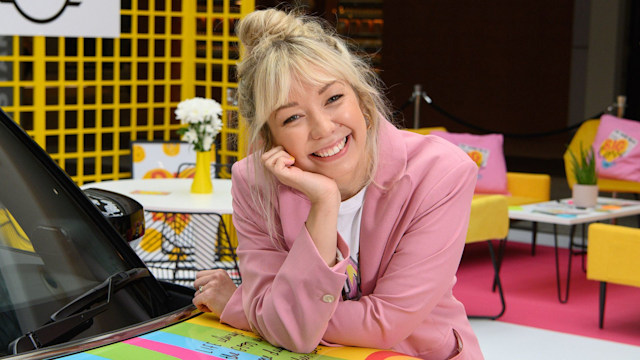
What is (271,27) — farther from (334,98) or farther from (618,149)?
(618,149)

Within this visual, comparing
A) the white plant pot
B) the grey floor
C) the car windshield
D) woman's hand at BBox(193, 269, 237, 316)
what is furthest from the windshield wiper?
the white plant pot

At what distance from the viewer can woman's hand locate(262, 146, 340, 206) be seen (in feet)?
5.43

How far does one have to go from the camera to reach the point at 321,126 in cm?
163

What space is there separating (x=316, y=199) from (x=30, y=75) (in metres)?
4.74

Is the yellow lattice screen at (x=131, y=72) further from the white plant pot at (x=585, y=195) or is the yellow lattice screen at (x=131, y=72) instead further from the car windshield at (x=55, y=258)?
the car windshield at (x=55, y=258)

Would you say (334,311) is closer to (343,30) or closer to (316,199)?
(316,199)

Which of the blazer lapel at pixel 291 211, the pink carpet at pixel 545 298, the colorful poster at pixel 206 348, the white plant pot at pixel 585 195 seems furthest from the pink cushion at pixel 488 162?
the colorful poster at pixel 206 348

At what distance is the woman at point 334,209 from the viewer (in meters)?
1.60

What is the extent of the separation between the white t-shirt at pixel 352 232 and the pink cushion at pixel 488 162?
6021 millimetres

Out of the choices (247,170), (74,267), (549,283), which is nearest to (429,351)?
(247,170)

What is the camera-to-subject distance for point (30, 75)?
5.92 m

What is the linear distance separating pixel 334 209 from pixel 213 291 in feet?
0.96

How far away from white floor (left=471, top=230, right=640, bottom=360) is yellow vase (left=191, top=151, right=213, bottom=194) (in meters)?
1.75

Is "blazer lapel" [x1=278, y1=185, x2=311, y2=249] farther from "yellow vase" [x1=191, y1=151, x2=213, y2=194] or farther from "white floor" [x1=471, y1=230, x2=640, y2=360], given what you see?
"white floor" [x1=471, y1=230, x2=640, y2=360]
